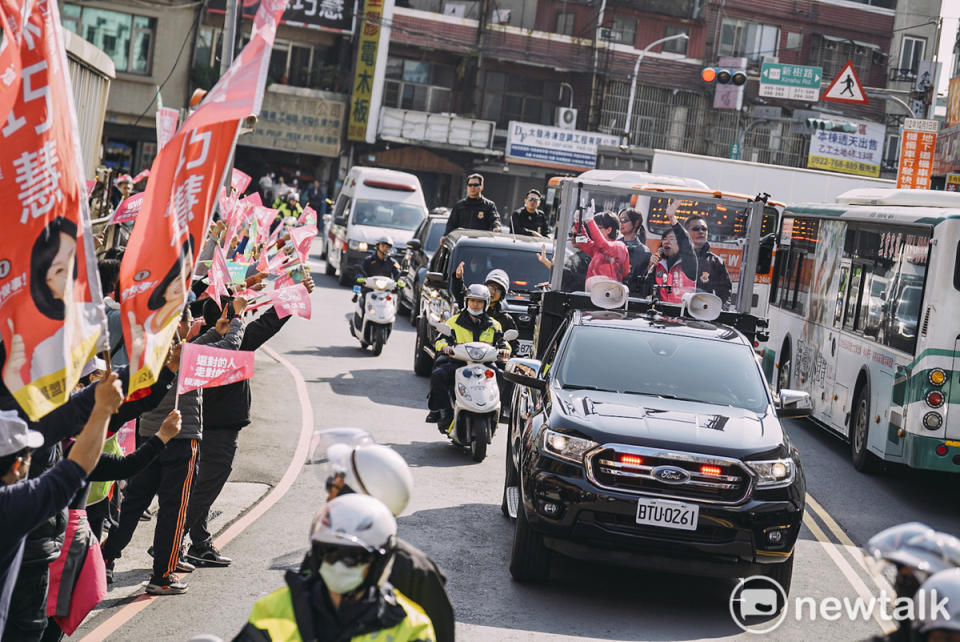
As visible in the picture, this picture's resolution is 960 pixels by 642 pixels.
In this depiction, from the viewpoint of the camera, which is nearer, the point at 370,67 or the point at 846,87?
the point at 846,87

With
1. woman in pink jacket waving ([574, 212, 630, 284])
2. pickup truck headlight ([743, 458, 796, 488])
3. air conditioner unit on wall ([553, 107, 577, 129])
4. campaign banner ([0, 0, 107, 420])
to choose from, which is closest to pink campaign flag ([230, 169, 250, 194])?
woman in pink jacket waving ([574, 212, 630, 284])

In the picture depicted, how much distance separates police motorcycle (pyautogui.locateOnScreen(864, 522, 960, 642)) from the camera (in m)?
3.80

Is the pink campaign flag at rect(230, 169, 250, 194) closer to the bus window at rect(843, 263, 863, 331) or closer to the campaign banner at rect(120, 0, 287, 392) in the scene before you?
the campaign banner at rect(120, 0, 287, 392)

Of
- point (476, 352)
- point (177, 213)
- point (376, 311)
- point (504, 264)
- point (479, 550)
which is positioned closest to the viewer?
point (177, 213)

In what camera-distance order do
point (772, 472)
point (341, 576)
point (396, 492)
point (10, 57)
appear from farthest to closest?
point (772, 472), point (10, 57), point (396, 492), point (341, 576)

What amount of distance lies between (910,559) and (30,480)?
119 inches

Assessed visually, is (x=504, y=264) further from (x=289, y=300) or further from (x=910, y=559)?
(x=910, y=559)

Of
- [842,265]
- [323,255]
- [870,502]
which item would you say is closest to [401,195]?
[323,255]

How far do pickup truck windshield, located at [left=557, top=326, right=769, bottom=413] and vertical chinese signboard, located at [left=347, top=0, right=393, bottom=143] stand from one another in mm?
40279

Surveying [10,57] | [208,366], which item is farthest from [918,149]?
[10,57]

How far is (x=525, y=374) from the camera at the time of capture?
962cm

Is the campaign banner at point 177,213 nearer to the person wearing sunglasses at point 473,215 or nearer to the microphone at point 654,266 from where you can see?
the microphone at point 654,266

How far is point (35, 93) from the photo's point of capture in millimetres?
5648

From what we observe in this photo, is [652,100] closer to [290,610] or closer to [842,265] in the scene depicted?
[842,265]
